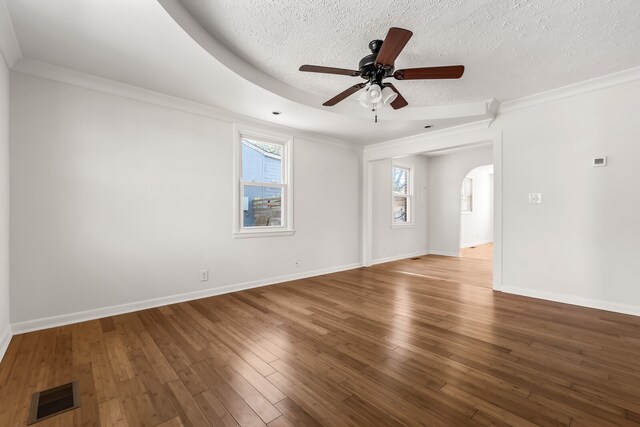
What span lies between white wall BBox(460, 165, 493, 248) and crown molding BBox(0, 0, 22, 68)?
9080 mm

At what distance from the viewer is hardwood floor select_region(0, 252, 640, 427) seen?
161 centimetres

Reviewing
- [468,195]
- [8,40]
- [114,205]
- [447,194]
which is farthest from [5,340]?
[468,195]

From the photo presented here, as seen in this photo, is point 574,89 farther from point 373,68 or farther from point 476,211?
point 476,211

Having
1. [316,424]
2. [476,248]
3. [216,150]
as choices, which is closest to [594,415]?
[316,424]

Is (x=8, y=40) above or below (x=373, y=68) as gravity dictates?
above

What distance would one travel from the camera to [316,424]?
60.1 inches

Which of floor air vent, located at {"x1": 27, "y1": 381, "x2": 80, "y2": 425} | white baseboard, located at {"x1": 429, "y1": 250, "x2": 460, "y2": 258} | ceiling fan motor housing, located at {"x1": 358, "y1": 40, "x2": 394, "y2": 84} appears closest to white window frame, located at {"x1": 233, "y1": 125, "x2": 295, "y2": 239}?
ceiling fan motor housing, located at {"x1": 358, "y1": 40, "x2": 394, "y2": 84}

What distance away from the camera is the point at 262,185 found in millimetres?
4422

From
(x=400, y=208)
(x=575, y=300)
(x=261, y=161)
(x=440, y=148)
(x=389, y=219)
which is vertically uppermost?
(x=440, y=148)

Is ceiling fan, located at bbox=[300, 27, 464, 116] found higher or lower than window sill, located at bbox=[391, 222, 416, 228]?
higher

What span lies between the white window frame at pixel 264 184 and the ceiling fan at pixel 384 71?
6.24 ft

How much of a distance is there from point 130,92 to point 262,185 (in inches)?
77.1

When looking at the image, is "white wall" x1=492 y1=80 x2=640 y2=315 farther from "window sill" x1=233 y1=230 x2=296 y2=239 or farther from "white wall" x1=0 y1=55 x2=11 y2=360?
"white wall" x1=0 y1=55 x2=11 y2=360

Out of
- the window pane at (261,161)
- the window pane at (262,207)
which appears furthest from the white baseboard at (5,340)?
the window pane at (261,161)
